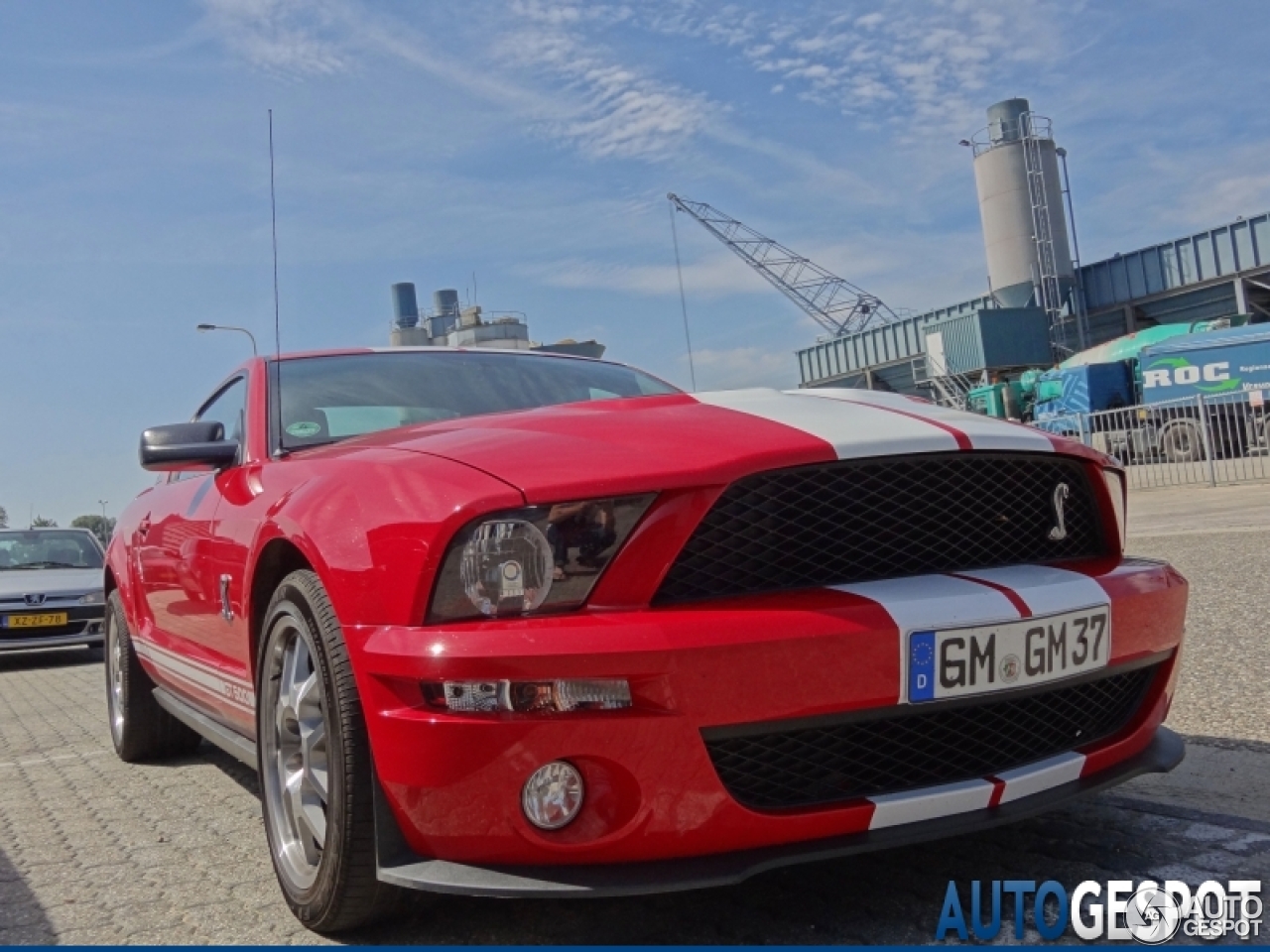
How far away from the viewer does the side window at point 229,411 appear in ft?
12.0

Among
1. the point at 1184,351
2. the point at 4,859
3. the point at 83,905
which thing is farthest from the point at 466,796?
the point at 1184,351

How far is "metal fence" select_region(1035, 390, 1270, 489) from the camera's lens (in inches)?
607

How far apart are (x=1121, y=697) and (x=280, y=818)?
73.0 inches

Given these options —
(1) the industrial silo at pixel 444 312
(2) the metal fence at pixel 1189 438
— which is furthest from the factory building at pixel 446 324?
(2) the metal fence at pixel 1189 438

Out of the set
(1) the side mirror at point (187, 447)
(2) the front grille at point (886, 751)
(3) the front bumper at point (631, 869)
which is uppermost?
(1) the side mirror at point (187, 447)

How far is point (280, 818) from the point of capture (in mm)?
2592

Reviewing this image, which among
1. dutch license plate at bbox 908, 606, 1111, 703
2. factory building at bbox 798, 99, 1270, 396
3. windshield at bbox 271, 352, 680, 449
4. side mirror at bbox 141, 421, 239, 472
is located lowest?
dutch license plate at bbox 908, 606, 1111, 703

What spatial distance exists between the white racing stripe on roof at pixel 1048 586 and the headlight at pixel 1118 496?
0.35 m

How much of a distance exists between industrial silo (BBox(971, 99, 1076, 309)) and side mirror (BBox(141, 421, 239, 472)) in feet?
123

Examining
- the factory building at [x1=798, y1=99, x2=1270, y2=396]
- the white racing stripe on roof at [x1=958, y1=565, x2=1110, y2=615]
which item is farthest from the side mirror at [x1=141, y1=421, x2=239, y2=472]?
the factory building at [x1=798, y1=99, x2=1270, y2=396]

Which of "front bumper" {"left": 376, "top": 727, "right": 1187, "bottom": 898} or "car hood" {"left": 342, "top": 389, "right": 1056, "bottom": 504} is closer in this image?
"front bumper" {"left": 376, "top": 727, "right": 1187, "bottom": 898}

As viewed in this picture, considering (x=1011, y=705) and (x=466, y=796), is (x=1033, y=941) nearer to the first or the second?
(x=1011, y=705)

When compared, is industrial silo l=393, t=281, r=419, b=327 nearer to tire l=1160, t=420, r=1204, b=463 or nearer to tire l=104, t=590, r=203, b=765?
tire l=1160, t=420, r=1204, b=463

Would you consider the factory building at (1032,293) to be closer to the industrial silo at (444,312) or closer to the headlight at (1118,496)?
the industrial silo at (444,312)
